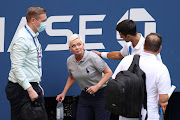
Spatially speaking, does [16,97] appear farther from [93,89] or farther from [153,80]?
[153,80]

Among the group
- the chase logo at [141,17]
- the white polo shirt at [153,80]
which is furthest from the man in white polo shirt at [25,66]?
the chase logo at [141,17]

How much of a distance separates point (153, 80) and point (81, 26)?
1.83m

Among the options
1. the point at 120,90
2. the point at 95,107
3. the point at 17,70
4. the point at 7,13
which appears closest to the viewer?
the point at 120,90

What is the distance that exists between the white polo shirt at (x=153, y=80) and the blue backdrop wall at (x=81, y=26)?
158 centimetres

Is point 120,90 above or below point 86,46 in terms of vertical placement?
below

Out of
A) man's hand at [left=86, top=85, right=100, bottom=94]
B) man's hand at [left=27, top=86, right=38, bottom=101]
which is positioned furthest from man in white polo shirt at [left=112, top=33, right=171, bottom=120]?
man's hand at [left=27, top=86, right=38, bottom=101]

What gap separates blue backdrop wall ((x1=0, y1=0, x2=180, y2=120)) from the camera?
4.44 m

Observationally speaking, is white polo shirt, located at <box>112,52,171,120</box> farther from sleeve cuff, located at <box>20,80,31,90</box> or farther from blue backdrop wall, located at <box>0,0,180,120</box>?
blue backdrop wall, located at <box>0,0,180,120</box>

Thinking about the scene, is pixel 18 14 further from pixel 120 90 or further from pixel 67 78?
pixel 120 90

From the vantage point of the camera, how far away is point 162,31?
14.9 feet

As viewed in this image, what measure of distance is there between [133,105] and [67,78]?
1802mm

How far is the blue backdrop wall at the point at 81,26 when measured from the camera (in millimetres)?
4438

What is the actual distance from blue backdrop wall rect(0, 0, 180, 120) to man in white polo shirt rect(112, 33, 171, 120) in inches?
60.6

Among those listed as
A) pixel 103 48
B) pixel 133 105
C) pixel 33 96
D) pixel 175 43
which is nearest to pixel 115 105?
pixel 133 105
